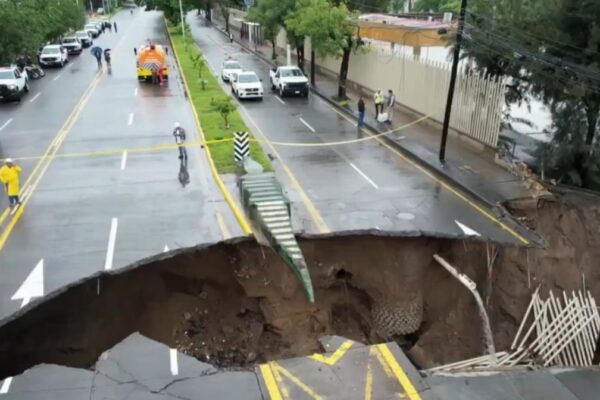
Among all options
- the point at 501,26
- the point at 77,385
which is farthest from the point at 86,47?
the point at 77,385

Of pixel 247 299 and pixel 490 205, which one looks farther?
pixel 490 205

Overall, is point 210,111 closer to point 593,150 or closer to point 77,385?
point 593,150

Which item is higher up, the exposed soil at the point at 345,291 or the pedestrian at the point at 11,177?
the pedestrian at the point at 11,177

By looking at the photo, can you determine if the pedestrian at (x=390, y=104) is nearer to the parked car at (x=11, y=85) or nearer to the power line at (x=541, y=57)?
the power line at (x=541, y=57)

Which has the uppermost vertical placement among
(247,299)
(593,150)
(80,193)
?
(593,150)

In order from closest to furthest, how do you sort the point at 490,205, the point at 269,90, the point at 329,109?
the point at 490,205 < the point at 329,109 < the point at 269,90

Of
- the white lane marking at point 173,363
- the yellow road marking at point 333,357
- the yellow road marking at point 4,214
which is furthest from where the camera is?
the yellow road marking at point 4,214

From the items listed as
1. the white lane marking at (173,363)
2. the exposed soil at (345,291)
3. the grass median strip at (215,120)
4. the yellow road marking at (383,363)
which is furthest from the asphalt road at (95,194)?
the yellow road marking at (383,363)
